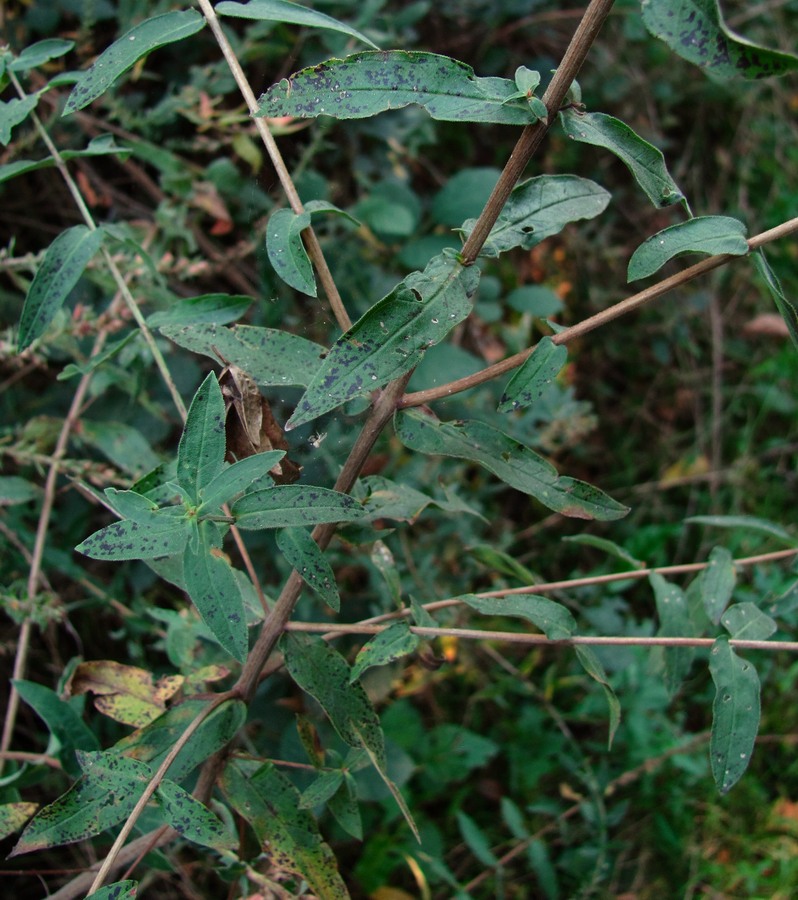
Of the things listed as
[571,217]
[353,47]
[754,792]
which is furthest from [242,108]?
[754,792]

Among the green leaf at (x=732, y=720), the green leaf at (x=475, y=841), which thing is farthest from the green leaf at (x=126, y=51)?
the green leaf at (x=475, y=841)

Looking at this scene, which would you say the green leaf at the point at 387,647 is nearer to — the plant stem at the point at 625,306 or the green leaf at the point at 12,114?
the plant stem at the point at 625,306

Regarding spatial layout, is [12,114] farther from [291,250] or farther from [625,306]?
[625,306]

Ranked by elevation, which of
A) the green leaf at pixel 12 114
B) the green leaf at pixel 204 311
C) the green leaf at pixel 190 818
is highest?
the green leaf at pixel 12 114

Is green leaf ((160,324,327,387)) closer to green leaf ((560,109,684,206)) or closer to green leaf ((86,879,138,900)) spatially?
green leaf ((560,109,684,206))

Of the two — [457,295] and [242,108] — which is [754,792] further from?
[242,108]

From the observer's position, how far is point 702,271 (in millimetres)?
732

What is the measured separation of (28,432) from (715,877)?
5.58ft

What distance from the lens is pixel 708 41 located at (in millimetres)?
593

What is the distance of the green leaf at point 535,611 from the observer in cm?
90

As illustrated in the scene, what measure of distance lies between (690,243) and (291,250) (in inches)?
14.6

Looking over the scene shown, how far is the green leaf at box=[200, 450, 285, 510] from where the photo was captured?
28.6 inches

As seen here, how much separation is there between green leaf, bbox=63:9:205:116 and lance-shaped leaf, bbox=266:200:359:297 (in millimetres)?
194

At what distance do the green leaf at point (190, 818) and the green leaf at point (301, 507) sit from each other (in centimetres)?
27
